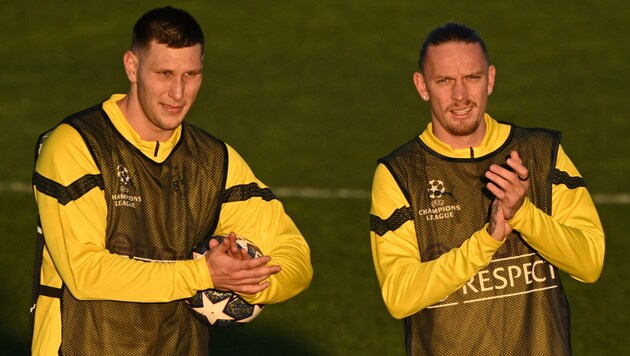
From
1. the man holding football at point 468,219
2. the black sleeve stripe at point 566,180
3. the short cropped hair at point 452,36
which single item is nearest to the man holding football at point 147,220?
the man holding football at point 468,219

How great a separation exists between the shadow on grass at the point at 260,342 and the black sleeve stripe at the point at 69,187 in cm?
675

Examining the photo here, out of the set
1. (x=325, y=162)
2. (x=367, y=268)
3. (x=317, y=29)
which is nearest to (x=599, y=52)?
(x=317, y=29)

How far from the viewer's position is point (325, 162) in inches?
943

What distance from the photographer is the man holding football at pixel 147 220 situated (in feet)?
36.6

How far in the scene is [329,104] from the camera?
2672 centimetres

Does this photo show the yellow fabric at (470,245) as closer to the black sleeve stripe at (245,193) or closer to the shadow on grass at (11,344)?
the black sleeve stripe at (245,193)

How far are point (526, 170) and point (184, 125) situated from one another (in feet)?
8.28

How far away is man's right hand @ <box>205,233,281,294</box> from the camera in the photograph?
11133 mm

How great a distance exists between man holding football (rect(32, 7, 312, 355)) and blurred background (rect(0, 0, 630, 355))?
628cm

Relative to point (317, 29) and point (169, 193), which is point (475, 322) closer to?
point (169, 193)

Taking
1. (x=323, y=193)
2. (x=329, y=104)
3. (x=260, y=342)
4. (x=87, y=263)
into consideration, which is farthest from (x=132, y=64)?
(x=329, y=104)

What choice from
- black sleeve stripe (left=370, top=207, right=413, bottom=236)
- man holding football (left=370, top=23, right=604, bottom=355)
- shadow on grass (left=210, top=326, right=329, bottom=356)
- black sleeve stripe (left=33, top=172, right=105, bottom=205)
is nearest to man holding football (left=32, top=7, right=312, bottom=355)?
black sleeve stripe (left=33, top=172, right=105, bottom=205)

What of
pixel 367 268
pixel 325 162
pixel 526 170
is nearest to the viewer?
pixel 526 170

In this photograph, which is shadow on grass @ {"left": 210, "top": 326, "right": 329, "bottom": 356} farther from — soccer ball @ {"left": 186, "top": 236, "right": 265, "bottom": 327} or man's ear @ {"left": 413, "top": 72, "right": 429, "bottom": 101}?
man's ear @ {"left": 413, "top": 72, "right": 429, "bottom": 101}
